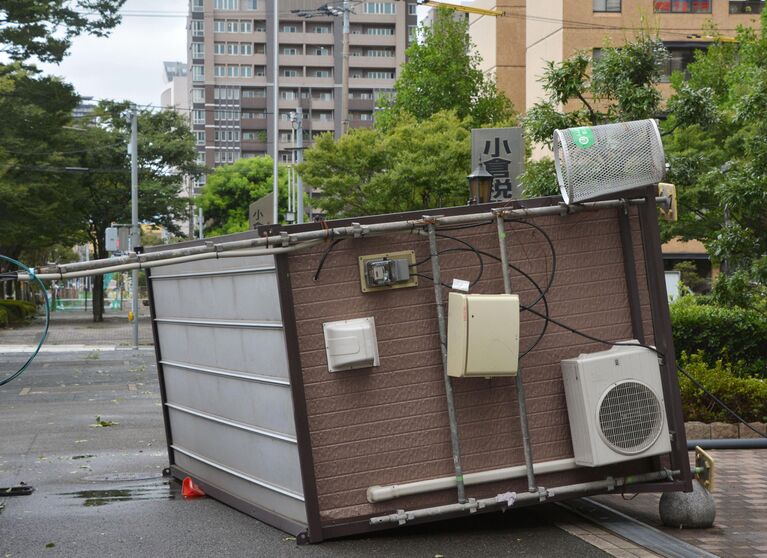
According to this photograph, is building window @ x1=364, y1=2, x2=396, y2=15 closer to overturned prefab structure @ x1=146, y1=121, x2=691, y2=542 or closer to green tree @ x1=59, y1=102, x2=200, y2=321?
green tree @ x1=59, y1=102, x2=200, y2=321

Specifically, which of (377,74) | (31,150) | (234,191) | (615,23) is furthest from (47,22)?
(377,74)

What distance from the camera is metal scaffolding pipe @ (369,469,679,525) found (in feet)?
24.8

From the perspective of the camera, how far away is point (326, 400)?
760cm

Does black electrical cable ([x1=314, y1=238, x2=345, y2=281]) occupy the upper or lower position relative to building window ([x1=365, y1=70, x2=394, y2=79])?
lower

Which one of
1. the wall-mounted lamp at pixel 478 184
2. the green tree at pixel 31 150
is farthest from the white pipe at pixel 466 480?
the green tree at pixel 31 150

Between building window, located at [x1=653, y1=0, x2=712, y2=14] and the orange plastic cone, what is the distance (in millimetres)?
53806

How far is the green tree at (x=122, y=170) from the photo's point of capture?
2302 inches

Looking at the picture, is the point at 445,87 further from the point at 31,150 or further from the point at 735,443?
the point at 735,443

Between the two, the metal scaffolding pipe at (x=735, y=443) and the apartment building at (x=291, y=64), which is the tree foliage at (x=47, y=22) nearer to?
the metal scaffolding pipe at (x=735, y=443)

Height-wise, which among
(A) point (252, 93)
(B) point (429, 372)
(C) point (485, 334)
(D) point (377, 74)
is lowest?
(B) point (429, 372)

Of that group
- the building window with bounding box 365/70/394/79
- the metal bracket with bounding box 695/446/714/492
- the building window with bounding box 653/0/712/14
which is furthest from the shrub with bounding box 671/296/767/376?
the building window with bounding box 365/70/394/79

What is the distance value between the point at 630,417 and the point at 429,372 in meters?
1.35

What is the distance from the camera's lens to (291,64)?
133 metres

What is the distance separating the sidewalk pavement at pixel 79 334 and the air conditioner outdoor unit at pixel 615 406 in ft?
84.5
